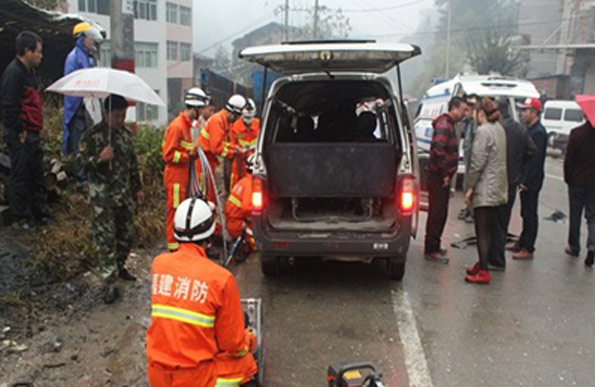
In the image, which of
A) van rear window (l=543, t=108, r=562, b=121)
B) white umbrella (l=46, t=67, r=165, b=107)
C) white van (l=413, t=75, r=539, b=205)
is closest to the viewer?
white umbrella (l=46, t=67, r=165, b=107)

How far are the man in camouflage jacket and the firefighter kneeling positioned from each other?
7.31 feet

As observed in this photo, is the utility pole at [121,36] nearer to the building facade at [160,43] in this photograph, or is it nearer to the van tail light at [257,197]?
the van tail light at [257,197]

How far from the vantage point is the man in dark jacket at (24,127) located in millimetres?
5039

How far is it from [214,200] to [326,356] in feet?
9.76

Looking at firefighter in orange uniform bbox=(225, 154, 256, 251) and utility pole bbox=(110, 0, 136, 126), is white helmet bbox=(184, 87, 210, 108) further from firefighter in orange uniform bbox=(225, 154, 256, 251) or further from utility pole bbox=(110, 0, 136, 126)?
utility pole bbox=(110, 0, 136, 126)

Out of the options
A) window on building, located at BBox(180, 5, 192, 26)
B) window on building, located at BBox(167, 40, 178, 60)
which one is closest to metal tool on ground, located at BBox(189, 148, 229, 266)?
window on building, located at BBox(167, 40, 178, 60)

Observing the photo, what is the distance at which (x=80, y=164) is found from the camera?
4.50 meters

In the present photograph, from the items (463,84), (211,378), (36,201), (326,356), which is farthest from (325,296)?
(463,84)

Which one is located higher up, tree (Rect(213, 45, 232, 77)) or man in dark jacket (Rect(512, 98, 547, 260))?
tree (Rect(213, 45, 232, 77))

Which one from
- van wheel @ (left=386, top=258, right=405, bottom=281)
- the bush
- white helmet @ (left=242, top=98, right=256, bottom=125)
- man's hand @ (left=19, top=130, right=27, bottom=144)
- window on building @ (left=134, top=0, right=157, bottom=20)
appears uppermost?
window on building @ (left=134, top=0, right=157, bottom=20)

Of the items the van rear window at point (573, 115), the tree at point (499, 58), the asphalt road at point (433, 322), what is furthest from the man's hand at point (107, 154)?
the tree at point (499, 58)

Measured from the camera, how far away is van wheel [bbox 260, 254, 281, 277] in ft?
17.3

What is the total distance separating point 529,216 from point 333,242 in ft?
9.72

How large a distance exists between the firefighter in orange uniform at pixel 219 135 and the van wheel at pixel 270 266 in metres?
1.28
